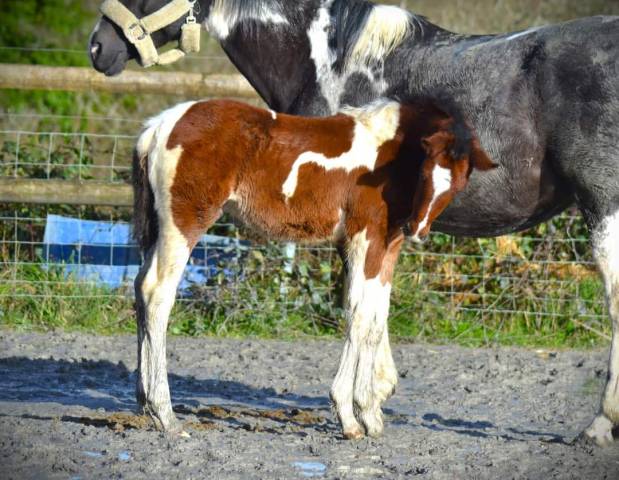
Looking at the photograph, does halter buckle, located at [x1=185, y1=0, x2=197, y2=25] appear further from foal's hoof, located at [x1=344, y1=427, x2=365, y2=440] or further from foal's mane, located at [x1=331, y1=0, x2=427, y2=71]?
foal's hoof, located at [x1=344, y1=427, x2=365, y2=440]

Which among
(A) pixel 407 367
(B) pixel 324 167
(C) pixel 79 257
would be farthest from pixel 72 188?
(B) pixel 324 167

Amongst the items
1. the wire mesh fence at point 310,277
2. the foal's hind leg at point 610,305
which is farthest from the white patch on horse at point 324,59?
the wire mesh fence at point 310,277

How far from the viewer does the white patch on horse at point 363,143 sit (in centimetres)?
489

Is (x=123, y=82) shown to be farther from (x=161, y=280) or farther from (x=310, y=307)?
(x=161, y=280)

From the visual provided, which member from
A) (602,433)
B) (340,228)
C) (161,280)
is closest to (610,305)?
(602,433)

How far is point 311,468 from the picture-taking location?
4414 mm

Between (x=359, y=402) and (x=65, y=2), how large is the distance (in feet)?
26.4

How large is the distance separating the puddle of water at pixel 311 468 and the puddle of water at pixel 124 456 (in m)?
0.68

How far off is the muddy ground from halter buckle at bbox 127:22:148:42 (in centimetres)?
191

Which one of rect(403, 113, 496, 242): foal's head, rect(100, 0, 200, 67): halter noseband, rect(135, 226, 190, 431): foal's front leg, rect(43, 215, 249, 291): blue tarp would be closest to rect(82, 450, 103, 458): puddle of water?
rect(135, 226, 190, 431): foal's front leg

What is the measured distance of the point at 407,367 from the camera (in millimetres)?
6859

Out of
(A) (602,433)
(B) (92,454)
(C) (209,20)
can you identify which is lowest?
(B) (92,454)

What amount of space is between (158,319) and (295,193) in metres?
0.84

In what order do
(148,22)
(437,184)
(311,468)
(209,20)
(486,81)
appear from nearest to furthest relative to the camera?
(311,468) < (437,184) < (486,81) < (148,22) < (209,20)
